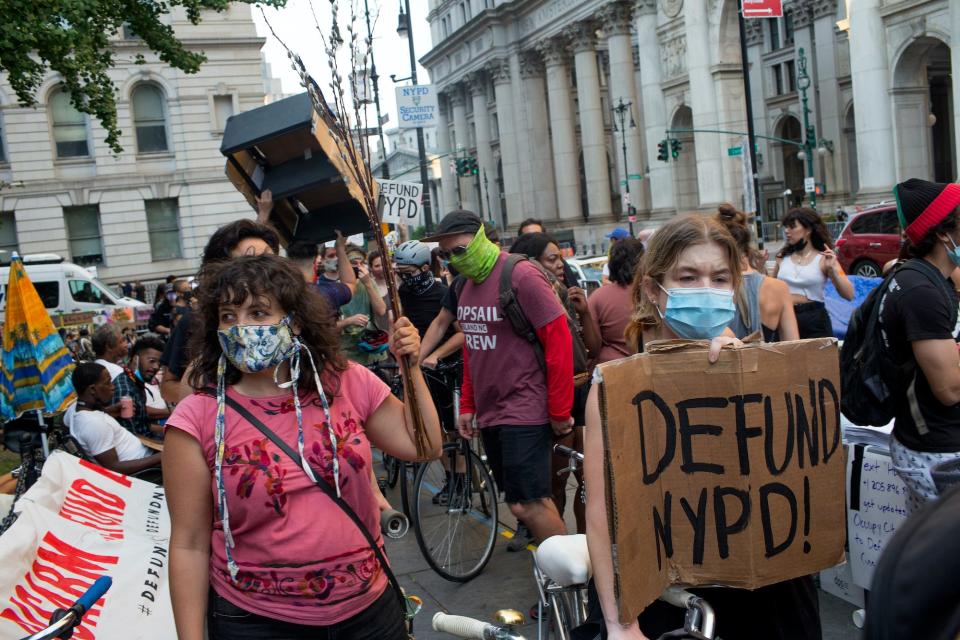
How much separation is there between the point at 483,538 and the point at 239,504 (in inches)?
158

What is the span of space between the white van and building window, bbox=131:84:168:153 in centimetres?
1307

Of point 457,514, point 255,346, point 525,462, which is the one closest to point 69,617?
point 255,346

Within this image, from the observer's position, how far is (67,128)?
36500 millimetres

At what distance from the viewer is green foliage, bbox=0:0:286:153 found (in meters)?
11.0

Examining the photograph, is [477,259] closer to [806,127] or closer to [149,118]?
[149,118]

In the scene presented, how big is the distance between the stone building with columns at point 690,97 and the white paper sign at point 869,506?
24531 mm

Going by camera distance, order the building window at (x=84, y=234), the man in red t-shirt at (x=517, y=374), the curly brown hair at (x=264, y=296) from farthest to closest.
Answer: the building window at (x=84, y=234)
the man in red t-shirt at (x=517, y=374)
the curly brown hair at (x=264, y=296)

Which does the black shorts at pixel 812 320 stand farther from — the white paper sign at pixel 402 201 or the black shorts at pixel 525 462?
the white paper sign at pixel 402 201

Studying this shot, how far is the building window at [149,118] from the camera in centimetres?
3728

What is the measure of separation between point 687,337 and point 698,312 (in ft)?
0.25

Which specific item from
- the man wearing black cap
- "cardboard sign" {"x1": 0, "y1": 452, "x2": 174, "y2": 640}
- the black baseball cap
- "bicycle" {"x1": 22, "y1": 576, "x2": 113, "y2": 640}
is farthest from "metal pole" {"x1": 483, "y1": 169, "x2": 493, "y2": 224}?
"bicycle" {"x1": 22, "y1": 576, "x2": 113, "y2": 640}

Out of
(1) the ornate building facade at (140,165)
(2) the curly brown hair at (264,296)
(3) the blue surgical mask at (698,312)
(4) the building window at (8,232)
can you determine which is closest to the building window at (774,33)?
(1) the ornate building facade at (140,165)

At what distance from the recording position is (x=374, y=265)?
1061 cm

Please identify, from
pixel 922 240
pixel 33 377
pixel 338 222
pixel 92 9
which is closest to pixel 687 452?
Result: pixel 922 240
